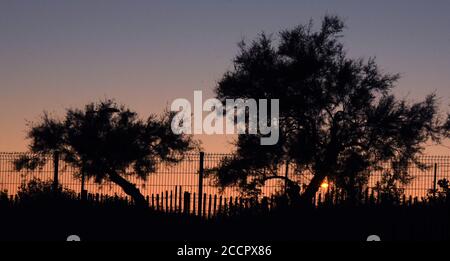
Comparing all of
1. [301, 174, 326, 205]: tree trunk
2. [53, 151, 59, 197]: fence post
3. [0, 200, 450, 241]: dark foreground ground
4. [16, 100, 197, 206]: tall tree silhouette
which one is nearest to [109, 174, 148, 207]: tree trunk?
[16, 100, 197, 206]: tall tree silhouette

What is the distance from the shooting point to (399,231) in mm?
21438

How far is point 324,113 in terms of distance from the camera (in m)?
33.6

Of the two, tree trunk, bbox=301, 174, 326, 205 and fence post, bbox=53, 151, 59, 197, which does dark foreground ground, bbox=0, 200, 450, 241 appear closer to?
fence post, bbox=53, 151, 59, 197

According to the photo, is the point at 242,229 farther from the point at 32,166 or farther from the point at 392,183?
the point at 32,166

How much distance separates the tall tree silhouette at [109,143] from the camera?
3803 cm

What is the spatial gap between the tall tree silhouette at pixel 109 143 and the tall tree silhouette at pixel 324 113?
19.9ft

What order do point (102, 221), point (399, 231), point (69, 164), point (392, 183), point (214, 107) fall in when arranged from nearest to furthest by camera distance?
1. point (399, 231)
2. point (102, 221)
3. point (392, 183)
4. point (214, 107)
5. point (69, 164)

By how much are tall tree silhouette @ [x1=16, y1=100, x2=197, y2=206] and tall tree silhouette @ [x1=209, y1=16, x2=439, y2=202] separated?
6072mm

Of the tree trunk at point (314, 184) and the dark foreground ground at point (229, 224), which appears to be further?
the tree trunk at point (314, 184)

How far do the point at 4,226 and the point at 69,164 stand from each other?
11.9 metres

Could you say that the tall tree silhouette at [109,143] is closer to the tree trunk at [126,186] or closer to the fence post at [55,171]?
the tree trunk at [126,186]

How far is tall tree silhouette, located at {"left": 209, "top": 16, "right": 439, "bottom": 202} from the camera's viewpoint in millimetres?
33344

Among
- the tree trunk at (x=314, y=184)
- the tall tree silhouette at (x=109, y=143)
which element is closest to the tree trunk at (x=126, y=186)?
the tall tree silhouette at (x=109, y=143)
